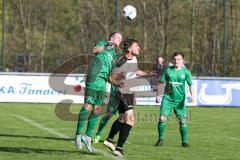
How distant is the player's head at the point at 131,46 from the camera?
37.8ft

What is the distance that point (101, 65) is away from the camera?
1152 centimetres

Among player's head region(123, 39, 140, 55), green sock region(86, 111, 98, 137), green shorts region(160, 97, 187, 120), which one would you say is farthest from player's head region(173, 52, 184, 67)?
green sock region(86, 111, 98, 137)

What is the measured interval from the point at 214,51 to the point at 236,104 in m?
22.0

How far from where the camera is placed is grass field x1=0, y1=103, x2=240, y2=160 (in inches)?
453

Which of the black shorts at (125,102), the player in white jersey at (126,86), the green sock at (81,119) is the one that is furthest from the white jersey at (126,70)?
the green sock at (81,119)

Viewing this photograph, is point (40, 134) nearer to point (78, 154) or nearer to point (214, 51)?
point (78, 154)

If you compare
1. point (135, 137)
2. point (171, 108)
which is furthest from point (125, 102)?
point (135, 137)

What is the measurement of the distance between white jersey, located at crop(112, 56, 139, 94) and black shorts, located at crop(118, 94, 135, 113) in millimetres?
111

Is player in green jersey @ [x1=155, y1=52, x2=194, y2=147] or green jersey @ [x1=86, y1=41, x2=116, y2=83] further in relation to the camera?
player in green jersey @ [x1=155, y1=52, x2=194, y2=147]

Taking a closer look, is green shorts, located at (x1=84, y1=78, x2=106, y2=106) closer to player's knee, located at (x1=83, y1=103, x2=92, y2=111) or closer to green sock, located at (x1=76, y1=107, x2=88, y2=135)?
player's knee, located at (x1=83, y1=103, x2=92, y2=111)

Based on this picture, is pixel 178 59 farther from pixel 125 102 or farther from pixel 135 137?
pixel 125 102

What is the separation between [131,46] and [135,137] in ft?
13.6

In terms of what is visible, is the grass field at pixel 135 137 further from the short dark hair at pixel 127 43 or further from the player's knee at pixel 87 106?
the short dark hair at pixel 127 43

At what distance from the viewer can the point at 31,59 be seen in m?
41.4
